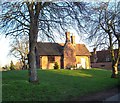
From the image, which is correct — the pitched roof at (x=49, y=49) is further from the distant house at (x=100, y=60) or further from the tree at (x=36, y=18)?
the tree at (x=36, y=18)

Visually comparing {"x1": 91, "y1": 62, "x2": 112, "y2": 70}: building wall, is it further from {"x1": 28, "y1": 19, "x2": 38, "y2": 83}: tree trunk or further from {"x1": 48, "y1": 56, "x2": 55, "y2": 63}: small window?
{"x1": 28, "y1": 19, "x2": 38, "y2": 83}: tree trunk

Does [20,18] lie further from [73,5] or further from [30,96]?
[30,96]

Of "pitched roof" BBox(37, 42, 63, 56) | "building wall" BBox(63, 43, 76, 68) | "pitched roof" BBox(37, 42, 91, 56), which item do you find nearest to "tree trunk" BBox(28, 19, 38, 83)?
"pitched roof" BBox(37, 42, 91, 56)

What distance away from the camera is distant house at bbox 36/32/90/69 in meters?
61.6

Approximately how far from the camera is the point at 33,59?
→ 21.0 m

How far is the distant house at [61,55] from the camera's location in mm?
61594

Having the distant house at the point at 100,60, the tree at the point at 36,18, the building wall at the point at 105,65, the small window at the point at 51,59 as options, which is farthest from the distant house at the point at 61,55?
the tree at the point at 36,18

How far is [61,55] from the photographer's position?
63.9m

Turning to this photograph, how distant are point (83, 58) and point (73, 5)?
4827cm

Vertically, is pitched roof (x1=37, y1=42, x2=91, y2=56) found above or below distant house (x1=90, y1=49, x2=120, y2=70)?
above

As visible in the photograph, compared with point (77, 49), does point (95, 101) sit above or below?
below

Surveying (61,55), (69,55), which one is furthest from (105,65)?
(61,55)

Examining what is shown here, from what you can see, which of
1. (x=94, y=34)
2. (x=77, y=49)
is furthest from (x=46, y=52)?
(x=94, y=34)

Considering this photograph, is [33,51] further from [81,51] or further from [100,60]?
[100,60]
